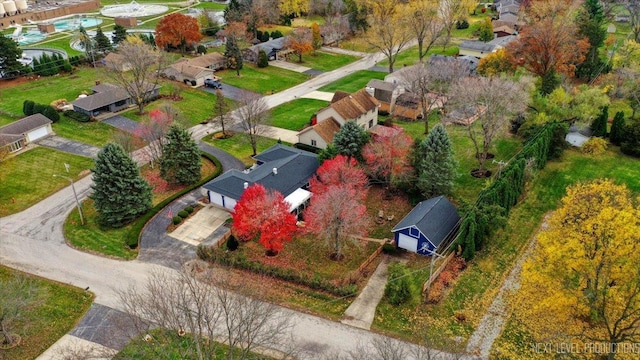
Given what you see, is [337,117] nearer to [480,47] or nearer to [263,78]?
[263,78]

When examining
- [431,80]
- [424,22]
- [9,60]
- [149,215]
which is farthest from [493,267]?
[9,60]

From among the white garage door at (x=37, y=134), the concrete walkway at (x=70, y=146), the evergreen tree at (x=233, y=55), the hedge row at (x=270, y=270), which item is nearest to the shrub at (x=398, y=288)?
the hedge row at (x=270, y=270)

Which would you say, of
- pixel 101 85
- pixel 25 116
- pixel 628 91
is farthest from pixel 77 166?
pixel 628 91

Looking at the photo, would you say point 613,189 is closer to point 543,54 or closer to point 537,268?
point 537,268

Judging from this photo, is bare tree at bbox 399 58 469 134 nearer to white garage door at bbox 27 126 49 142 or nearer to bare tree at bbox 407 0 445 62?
bare tree at bbox 407 0 445 62

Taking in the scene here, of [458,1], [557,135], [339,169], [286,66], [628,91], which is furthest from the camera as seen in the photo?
[458,1]

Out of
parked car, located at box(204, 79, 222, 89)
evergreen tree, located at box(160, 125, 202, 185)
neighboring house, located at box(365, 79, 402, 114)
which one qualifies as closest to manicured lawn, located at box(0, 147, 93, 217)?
evergreen tree, located at box(160, 125, 202, 185)
